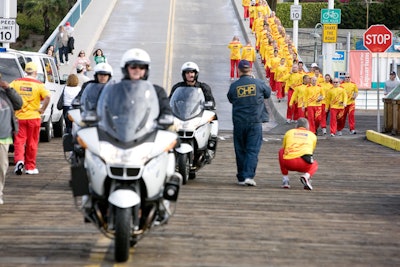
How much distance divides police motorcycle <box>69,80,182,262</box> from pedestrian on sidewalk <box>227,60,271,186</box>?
22.7 feet

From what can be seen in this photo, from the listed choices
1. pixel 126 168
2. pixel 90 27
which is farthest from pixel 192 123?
pixel 90 27

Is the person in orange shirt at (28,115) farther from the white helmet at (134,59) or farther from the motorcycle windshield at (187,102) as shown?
the white helmet at (134,59)

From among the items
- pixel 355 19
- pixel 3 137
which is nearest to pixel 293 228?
pixel 3 137

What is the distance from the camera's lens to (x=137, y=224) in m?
10.6

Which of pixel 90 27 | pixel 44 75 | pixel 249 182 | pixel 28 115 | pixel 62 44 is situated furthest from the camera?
pixel 90 27

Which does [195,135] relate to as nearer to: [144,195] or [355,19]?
[144,195]

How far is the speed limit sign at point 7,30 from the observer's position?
33.3m

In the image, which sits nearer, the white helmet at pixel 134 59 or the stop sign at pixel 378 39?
the white helmet at pixel 134 59

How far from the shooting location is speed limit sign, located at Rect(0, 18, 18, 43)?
3328 cm

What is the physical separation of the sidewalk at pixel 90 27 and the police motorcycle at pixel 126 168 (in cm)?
3100

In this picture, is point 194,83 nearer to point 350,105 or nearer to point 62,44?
point 350,105

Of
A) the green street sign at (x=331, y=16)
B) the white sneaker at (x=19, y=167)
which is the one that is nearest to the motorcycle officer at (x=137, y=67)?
the white sneaker at (x=19, y=167)

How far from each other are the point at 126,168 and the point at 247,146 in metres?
7.79

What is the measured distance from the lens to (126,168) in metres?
10.4
